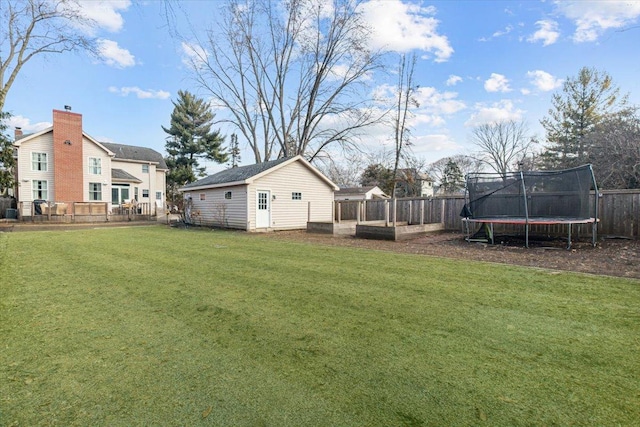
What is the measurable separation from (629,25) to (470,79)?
51.0 feet

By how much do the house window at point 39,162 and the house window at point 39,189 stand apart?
34.0 inches

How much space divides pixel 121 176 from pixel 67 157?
14.2 feet

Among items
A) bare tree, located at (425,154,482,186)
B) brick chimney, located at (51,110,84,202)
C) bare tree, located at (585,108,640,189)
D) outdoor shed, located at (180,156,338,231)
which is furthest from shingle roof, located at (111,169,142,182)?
bare tree, located at (425,154,482,186)

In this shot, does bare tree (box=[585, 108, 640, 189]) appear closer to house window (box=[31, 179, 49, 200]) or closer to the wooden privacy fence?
the wooden privacy fence

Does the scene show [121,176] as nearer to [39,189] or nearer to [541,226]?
[39,189]

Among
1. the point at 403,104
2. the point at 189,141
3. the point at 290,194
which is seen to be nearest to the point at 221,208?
the point at 290,194

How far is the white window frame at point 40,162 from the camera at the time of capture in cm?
2114

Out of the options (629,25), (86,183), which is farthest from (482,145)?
(86,183)

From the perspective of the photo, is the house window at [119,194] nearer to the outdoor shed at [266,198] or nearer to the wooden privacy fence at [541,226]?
the outdoor shed at [266,198]

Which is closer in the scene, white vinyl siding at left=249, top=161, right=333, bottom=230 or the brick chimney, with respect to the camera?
white vinyl siding at left=249, top=161, right=333, bottom=230

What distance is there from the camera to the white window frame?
2114 centimetres

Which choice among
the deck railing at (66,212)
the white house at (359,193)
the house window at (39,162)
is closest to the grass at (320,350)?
the deck railing at (66,212)

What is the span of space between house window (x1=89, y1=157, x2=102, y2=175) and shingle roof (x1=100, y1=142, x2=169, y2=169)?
13.7 feet

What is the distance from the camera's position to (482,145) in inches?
1435
